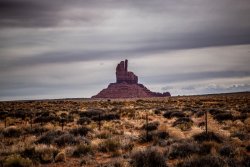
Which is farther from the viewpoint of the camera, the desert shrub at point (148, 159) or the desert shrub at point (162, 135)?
the desert shrub at point (162, 135)

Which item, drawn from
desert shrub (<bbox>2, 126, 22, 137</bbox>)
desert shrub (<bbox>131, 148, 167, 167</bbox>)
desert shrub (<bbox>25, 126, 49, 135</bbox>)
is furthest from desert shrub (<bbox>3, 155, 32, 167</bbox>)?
desert shrub (<bbox>25, 126, 49, 135</bbox>)

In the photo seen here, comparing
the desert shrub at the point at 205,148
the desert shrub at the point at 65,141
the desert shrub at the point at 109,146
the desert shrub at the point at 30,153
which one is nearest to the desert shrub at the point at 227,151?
the desert shrub at the point at 205,148

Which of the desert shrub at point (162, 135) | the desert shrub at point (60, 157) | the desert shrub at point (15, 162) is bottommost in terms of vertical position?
the desert shrub at point (60, 157)

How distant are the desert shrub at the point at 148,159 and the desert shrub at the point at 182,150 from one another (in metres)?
1.55

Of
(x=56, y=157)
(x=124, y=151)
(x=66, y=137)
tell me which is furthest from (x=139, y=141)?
(x=56, y=157)

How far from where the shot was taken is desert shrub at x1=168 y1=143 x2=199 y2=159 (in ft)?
41.1

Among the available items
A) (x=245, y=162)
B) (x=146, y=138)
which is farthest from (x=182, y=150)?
(x=146, y=138)

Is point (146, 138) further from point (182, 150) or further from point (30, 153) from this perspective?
point (30, 153)

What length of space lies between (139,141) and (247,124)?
417 inches

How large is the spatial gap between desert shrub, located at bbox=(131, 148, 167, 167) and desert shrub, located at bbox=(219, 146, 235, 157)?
2.91 meters

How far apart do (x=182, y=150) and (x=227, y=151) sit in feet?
5.70

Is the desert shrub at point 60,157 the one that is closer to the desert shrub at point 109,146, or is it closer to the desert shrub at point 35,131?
the desert shrub at point 109,146

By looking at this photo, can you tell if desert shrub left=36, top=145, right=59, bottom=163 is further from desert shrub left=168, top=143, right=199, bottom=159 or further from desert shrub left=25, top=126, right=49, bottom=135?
desert shrub left=25, top=126, right=49, bottom=135

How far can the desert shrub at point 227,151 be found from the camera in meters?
12.3
